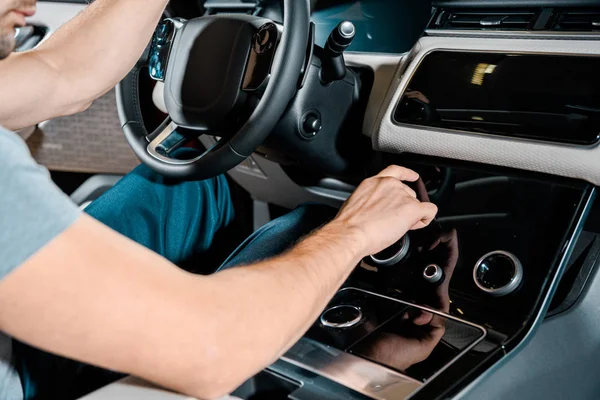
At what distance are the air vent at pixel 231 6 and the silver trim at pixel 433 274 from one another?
25.1 inches

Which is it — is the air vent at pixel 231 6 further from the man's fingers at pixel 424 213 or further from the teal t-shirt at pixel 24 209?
the teal t-shirt at pixel 24 209

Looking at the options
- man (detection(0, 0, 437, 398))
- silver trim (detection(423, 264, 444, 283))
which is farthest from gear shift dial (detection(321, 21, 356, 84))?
silver trim (detection(423, 264, 444, 283))

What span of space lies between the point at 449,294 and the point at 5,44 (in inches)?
28.4

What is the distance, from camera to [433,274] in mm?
907

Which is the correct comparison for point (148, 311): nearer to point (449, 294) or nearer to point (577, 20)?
point (449, 294)

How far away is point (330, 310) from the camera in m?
0.87

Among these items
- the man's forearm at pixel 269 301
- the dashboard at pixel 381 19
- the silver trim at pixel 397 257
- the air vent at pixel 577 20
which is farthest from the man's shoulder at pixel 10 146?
the dashboard at pixel 381 19

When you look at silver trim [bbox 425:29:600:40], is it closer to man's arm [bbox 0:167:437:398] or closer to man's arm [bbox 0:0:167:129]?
man's arm [bbox 0:0:167:129]

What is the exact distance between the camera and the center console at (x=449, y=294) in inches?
29.0

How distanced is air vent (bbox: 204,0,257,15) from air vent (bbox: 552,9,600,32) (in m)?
0.57

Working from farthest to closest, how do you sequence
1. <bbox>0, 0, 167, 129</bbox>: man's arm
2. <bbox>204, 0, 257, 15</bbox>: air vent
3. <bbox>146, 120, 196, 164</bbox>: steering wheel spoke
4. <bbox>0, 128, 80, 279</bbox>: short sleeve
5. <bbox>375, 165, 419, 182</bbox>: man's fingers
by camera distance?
<bbox>204, 0, 257, 15</bbox>: air vent → <bbox>146, 120, 196, 164</bbox>: steering wheel spoke → <bbox>0, 0, 167, 129</bbox>: man's arm → <bbox>375, 165, 419, 182</bbox>: man's fingers → <bbox>0, 128, 80, 279</bbox>: short sleeve

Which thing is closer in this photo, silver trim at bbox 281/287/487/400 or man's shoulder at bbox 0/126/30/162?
man's shoulder at bbox 0/126/30/162

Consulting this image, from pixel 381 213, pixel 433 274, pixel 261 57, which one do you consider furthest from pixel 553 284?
pixel 261 57

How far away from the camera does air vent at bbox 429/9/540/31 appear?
3.23 ft
